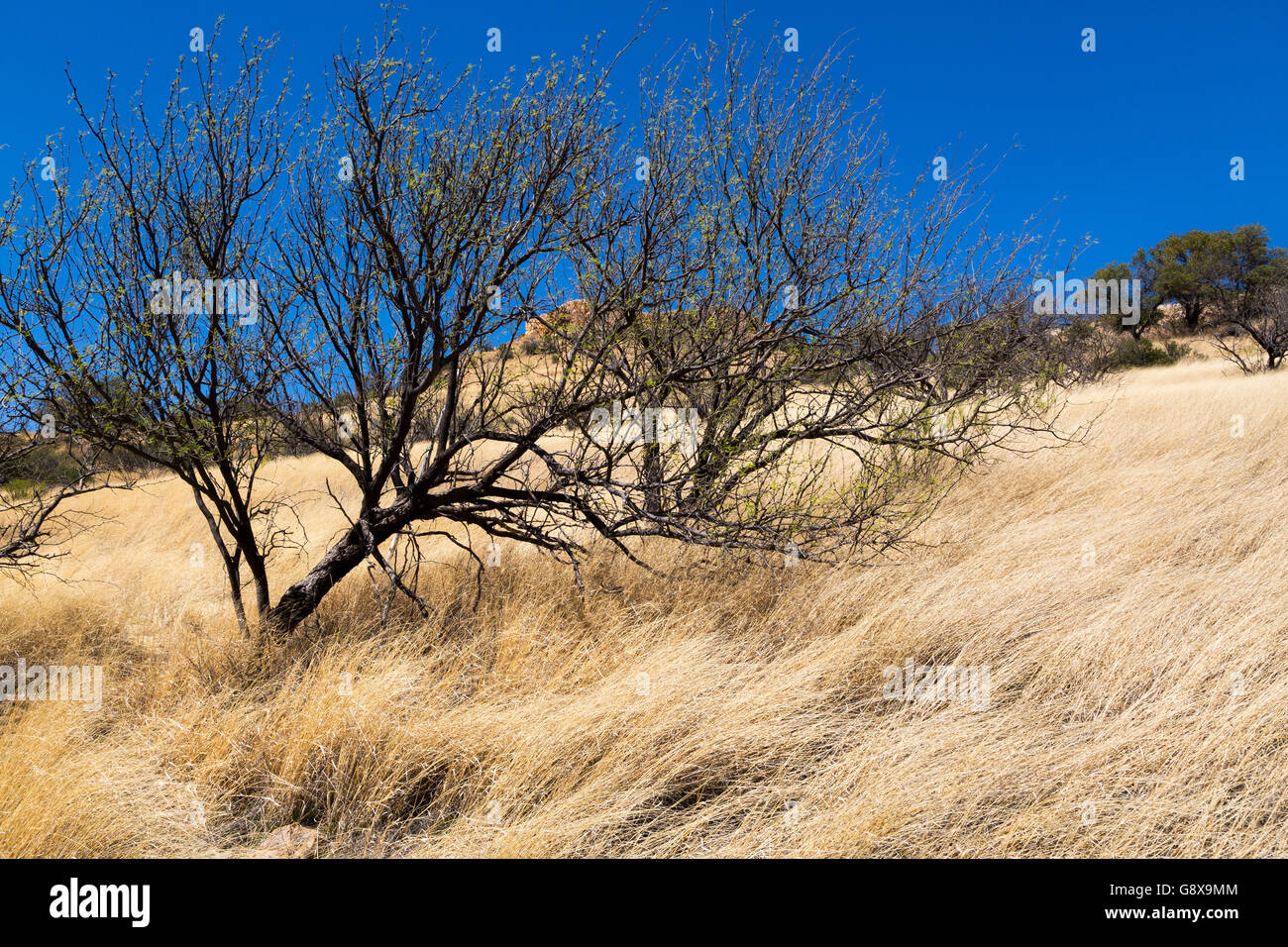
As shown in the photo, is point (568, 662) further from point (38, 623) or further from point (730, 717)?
point (38, 623)

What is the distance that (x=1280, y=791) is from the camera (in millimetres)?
3043

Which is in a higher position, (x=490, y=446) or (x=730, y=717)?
(x=490, y=446)

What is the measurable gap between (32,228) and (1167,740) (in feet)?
23.8
